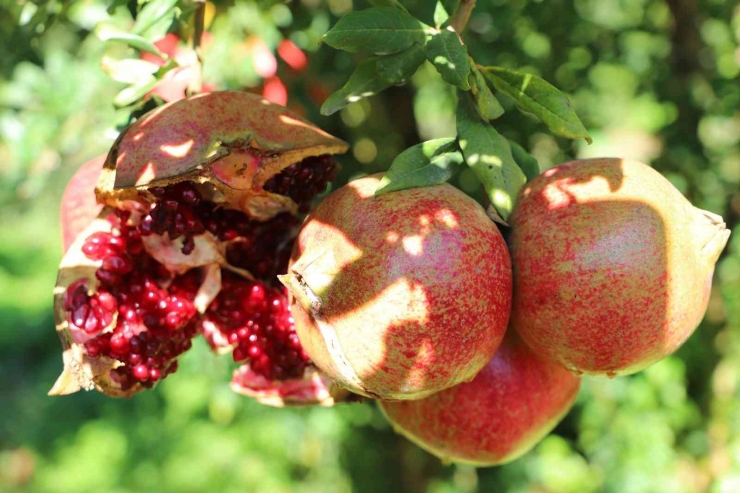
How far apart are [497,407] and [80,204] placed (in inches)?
34.6

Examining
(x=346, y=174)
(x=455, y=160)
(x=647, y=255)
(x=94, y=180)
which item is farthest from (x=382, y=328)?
(x=346, y=174)

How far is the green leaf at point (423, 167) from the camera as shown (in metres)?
1.04

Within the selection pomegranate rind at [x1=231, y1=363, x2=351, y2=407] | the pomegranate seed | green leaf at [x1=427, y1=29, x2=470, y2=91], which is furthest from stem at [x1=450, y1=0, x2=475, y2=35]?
the pomegranate seed

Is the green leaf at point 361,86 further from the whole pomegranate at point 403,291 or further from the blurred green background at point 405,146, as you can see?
the blurred green background at point 405,146

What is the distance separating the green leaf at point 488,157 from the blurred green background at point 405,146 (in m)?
0.60

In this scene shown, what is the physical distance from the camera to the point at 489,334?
1027 mm

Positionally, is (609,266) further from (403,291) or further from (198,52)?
(198,52)

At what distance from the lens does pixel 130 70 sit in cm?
135

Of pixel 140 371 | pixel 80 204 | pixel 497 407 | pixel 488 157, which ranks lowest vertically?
pixel 497 407

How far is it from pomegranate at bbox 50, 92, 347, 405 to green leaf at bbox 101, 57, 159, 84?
19 cm

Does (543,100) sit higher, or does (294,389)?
(543,100)

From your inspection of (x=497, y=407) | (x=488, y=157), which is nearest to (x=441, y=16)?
(x=488, y=157)

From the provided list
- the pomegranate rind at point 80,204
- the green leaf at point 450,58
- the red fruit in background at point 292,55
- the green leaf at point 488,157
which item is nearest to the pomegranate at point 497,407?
the green leaf at point 488,157

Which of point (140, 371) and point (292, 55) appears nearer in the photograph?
point (140, 371)
